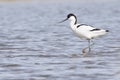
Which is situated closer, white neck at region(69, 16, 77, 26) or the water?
the water

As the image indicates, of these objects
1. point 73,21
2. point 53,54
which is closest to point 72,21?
point 73,21

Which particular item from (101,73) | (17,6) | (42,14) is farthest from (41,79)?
(17,6)

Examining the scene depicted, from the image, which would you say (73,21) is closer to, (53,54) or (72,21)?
(72,21)

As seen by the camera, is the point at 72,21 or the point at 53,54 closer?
the point at 53,54

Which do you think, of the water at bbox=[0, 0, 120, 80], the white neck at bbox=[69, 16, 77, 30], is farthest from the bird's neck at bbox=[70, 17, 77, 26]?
the water at bbox=[0, 0, 120, 80]

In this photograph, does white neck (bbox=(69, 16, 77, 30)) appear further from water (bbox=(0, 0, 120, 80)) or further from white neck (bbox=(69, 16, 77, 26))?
water (bbox=(0, 0, 120, 80))

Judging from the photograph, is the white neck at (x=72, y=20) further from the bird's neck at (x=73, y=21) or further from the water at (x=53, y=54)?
the water at (x=53, y=54)

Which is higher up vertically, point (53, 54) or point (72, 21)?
point (72, 21)

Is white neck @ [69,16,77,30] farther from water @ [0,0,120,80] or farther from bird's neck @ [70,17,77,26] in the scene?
water @ [0,0,120,80]

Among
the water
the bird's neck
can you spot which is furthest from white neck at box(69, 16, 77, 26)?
the water

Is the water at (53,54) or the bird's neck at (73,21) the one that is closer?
the water at (53,54)

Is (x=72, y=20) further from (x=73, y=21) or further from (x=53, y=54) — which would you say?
(x=53, y=54)

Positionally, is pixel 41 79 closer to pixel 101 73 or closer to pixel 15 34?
pixel 101 73

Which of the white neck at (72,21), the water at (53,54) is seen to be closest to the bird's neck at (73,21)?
the white neck at (72,21)
